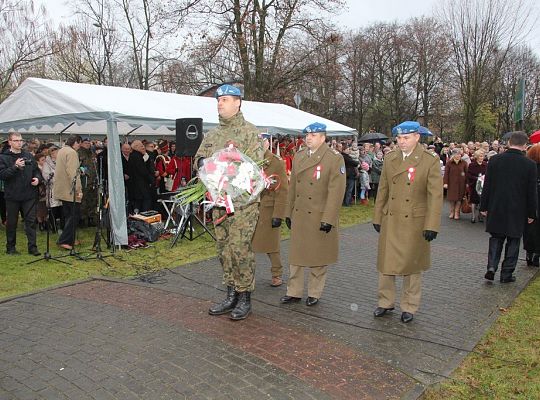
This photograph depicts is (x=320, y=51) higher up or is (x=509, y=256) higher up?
(x=320, y=51)

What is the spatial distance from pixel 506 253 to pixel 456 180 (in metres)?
6.04

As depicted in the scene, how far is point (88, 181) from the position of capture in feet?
33.8

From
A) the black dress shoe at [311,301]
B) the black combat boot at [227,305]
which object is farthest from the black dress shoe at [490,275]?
the black combat boot at [227,305]

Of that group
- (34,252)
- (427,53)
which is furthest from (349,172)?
(427,53)

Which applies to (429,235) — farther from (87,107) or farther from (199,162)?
(87,107)

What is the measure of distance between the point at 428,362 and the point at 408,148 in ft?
6.85

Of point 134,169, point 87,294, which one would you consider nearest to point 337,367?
point 87,294

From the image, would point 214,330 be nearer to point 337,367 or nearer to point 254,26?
point 337,367

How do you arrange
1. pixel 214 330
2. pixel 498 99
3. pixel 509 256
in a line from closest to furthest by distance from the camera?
pixel 214 330 < pixel 509 256 < pixel 498 99

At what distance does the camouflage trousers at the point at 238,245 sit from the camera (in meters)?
5.06

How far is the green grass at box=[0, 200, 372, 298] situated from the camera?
22.3ft

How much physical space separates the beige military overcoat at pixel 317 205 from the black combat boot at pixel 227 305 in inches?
29.7

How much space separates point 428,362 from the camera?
4219 millimetres

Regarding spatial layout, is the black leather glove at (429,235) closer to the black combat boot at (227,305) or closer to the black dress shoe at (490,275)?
the black combat boot at (227,305)
